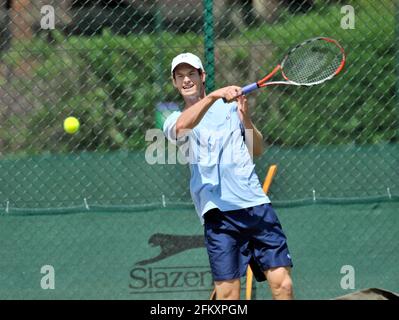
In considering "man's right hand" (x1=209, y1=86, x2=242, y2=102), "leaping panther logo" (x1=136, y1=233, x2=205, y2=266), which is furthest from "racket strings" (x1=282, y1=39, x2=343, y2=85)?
"leaping panther logo" (x1=136, y1=233, x2=205, y2=266)

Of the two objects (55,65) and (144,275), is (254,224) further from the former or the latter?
(55,65)

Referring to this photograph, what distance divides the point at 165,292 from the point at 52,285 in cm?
72

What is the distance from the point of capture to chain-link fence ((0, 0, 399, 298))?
22.2 ft

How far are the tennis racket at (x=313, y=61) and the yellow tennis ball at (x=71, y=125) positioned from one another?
1.66 meters

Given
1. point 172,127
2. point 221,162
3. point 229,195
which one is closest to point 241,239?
point 229,195

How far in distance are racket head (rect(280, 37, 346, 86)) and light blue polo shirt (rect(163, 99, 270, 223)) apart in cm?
50

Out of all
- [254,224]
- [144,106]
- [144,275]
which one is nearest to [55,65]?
[144,106]

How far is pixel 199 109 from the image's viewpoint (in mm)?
5117

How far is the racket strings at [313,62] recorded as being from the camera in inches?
230

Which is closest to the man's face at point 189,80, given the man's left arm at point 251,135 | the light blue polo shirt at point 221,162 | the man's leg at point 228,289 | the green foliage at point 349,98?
the light blue polo shirt at point 221,162

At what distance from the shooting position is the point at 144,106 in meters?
7.17

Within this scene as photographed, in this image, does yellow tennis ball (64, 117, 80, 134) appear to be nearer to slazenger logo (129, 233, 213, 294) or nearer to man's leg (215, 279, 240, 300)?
slazenger logo (129, 233, 213, 294)

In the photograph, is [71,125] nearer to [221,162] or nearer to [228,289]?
[221,162]

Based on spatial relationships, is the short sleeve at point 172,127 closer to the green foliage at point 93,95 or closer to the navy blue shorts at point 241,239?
the navy blue shorts at point 241,239
